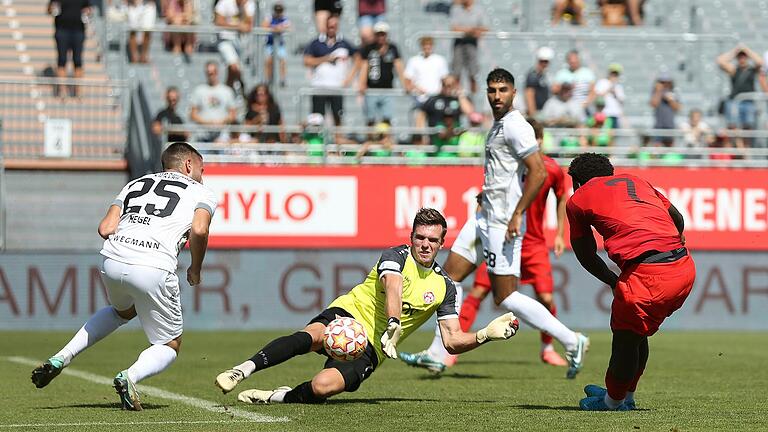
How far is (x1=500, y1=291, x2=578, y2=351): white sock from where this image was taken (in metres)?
11.8

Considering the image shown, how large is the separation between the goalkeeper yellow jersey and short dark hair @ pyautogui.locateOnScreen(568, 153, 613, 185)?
1.20m

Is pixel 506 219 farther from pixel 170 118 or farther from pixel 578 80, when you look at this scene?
pixel 578 80

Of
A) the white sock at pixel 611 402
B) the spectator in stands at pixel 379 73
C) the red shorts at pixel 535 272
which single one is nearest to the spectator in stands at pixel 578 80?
the spectator in stands at pixel 379 73

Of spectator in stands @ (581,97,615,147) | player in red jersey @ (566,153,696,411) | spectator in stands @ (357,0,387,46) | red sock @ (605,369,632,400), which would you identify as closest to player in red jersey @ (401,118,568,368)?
red sock @ (605,369,632,400)

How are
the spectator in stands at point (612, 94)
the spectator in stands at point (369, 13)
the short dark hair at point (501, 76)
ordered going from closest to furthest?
the short dark hair at point (501, 76)
the spectator in stands at point (612, 94)
the spectator in stands at point (369, 13)

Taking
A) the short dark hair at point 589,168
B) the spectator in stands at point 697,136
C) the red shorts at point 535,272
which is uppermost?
the short dark hair at point 589,168

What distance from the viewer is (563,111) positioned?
22656mm

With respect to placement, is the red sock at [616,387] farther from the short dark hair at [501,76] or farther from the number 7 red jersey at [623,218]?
the short dark hair at [501,76]

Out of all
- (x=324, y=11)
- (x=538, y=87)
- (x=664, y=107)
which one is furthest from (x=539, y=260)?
(x=324, y=11)

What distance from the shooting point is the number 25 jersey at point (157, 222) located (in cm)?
912

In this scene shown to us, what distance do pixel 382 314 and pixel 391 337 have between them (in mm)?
1027

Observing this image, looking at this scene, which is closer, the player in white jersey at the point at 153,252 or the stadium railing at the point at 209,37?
the player in white jersey at the point at 153,252

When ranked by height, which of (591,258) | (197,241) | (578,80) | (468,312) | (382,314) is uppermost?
(578,80)

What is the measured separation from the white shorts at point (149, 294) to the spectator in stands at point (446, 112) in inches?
485
